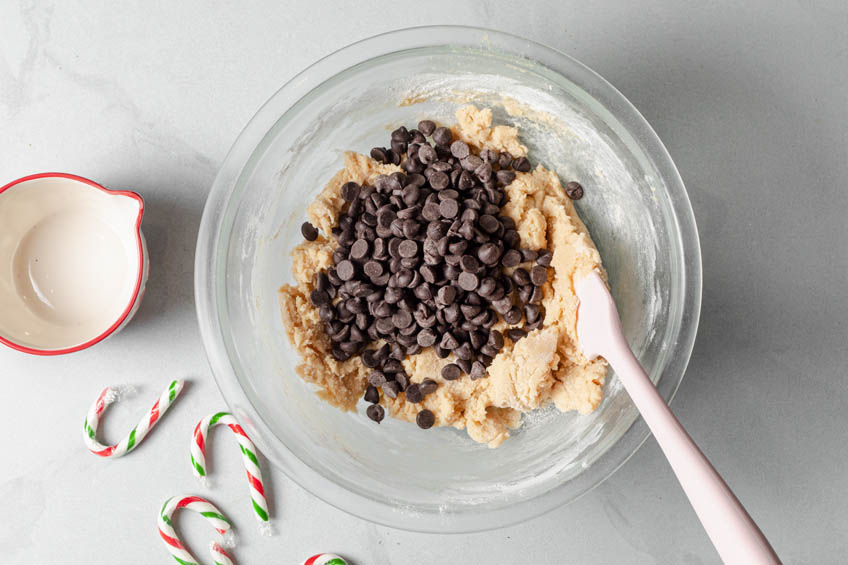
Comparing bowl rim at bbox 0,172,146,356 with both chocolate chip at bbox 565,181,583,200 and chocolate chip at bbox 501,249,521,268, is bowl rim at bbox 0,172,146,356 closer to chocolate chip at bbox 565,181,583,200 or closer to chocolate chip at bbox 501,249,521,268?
chocolate chip at bbox 501,249,521,268

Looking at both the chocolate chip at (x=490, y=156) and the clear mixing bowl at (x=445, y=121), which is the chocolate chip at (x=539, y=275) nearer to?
the clear mixing bowl at (x=445, y=121)

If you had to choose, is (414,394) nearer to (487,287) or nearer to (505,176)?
(487,287)

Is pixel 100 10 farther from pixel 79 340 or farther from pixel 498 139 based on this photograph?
pixel 498 139

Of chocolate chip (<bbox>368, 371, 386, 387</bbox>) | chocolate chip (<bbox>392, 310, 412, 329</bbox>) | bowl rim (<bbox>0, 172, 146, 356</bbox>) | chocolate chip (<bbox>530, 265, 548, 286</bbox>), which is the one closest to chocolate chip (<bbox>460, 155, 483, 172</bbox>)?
chocolate chip (<bbox>530, 265, 548, 286</bbox>)

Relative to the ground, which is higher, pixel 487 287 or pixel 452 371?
pixel 487 287

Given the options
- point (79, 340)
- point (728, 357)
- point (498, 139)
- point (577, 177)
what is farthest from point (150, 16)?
point (728, 357)

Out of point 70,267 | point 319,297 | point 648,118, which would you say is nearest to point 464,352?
point 319,297
